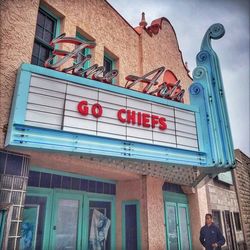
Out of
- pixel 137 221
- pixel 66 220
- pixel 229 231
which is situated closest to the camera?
pixel 66 220

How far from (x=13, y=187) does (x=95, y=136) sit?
183 cm

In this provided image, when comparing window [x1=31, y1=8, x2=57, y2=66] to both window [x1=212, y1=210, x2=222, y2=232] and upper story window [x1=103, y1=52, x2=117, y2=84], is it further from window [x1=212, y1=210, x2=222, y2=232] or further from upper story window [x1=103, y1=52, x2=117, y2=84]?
window [x1=212, y1=210, x2=222, y2=232]

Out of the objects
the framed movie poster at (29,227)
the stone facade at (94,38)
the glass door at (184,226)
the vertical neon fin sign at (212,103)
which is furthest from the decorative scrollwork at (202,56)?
the framed movie poster at (29,227)

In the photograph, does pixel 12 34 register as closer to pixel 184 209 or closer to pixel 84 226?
pixel 84 226

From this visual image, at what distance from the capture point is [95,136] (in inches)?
214

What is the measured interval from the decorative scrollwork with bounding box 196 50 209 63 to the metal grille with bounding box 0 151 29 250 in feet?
20.1

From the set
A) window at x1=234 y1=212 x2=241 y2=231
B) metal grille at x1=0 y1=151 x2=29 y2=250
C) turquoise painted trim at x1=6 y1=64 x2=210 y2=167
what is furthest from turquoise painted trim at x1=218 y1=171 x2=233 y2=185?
metal grille at x1=0 y1=151 x2=29 y2=250

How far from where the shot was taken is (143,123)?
6309mm

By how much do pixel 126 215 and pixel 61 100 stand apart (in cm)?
432

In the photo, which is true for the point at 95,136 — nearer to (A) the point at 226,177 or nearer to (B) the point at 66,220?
(B) the point at 66,220

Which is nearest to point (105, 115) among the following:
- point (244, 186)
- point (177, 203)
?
point (177, 203)

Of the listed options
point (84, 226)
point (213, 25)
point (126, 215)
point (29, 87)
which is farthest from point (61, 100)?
point (213, 25)

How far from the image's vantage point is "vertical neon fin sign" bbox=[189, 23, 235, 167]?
7.04 m

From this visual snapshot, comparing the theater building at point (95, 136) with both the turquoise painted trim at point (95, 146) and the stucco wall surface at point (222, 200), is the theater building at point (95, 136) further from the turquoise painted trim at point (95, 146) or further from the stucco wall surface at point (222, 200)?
the stucco wall surface at point (222, 200)
